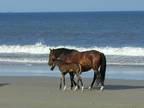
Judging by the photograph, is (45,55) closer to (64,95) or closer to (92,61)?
(92,61)

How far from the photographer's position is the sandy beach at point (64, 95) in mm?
13188

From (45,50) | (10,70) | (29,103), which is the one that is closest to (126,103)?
(29,103)

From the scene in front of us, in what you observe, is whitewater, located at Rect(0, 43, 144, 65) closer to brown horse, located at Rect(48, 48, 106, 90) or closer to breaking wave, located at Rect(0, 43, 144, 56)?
breaking wave, located at Rect(0, 43, 144, 56)

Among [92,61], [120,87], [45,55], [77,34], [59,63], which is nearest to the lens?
[92,61]

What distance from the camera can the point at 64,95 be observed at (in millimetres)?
14938

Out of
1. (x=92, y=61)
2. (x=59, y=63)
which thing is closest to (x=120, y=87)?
(x=92, y=61)

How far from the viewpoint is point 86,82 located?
1816 cm

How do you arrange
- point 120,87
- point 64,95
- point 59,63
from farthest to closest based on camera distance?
point 120,87 < point 59,63 < point 64,95

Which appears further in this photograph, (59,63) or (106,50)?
(106,50)

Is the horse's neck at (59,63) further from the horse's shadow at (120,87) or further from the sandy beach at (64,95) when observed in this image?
the horse's shadow at (120,87)

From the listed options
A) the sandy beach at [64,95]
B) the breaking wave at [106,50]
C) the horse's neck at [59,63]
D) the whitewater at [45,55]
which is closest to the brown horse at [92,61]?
the horse's neck at [59,63]

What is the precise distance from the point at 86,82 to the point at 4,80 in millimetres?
2730

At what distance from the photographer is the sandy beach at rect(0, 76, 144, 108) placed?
43.3 ft

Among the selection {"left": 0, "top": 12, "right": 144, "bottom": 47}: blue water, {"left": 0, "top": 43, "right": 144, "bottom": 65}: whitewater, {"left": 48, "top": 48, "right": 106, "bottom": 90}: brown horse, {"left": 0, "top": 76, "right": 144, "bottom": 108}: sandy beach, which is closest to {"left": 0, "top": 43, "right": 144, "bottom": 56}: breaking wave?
{"left": 0, "top": 43, "right": 144, "bottom": 65}: whitewater
